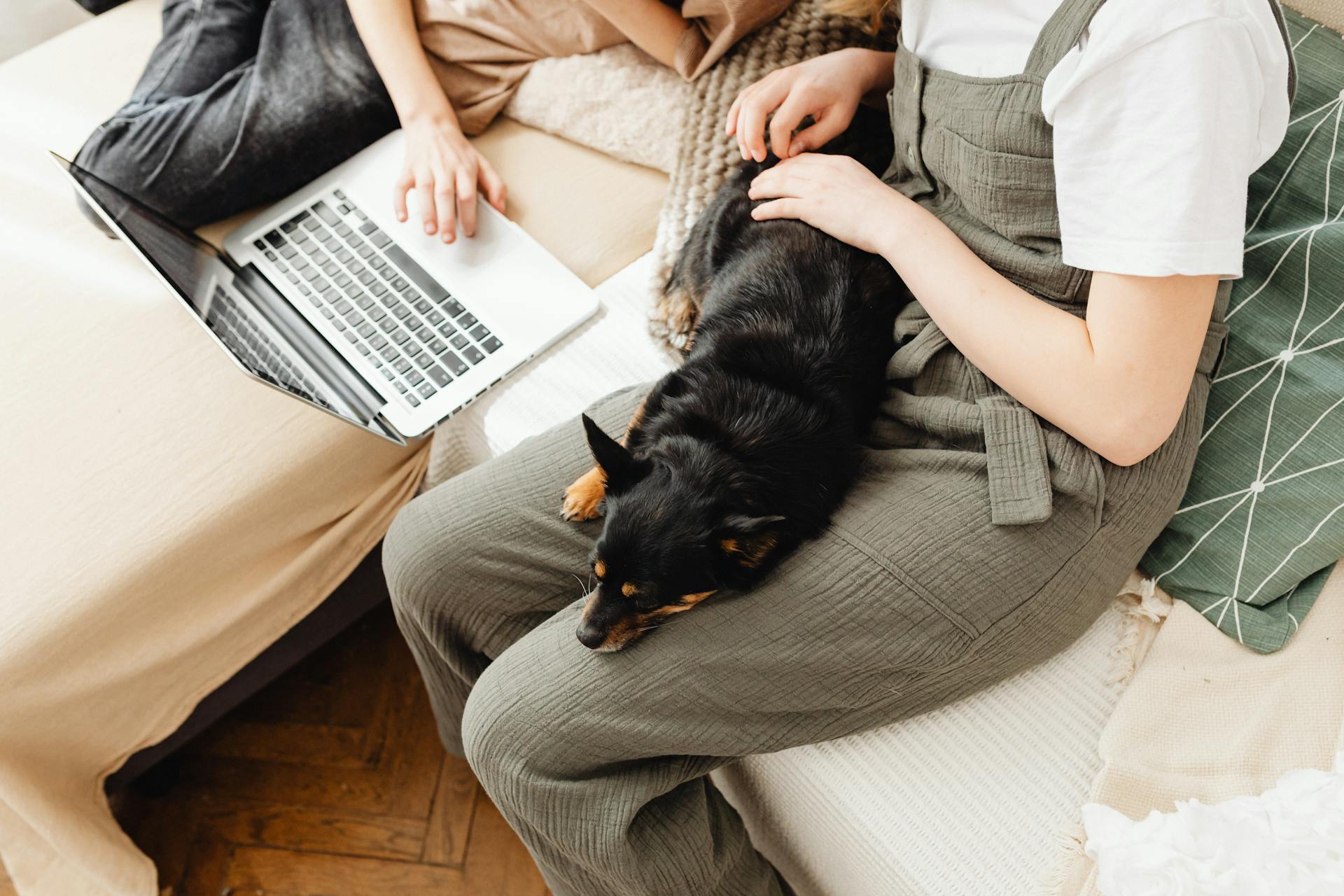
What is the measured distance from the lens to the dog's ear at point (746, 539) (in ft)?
2.36

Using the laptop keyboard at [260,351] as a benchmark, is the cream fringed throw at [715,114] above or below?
above

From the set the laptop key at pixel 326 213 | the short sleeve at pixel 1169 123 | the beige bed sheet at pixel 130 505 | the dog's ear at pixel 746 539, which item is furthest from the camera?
the laptop key at pixel 326 213

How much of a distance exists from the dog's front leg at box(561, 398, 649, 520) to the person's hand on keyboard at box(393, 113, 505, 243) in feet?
1.39

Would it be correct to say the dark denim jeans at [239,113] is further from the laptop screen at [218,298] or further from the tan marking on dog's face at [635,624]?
the tan marking on dog's face at [635,624]

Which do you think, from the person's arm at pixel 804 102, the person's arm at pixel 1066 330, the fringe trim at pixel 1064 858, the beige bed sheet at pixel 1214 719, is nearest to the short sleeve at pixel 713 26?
the person's arm at pixel 804 102

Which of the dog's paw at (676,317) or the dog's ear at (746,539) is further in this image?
the dog's paw at (676,317)

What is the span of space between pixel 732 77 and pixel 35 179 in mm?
1011

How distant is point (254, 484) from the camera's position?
101 centimetres

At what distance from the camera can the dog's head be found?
0.76 metres

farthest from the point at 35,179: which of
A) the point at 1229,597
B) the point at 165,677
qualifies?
the point at 1229,597

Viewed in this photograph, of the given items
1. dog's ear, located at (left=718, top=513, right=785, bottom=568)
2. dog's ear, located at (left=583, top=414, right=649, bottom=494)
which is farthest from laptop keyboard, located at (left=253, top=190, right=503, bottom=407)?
dog's ear, located at (left=718, top=513, right=785, bottom=568)

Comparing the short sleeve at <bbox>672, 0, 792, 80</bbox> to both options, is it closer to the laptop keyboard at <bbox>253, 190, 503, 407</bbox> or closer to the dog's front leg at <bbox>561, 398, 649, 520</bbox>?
the laptop keyboard at <bbox>253, 190, 503, 407</bbox>

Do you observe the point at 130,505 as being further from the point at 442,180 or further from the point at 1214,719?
the point at 1214,719

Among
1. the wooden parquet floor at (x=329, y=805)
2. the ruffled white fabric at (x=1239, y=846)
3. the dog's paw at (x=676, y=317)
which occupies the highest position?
the dog's paw at (x=676, y=317)
